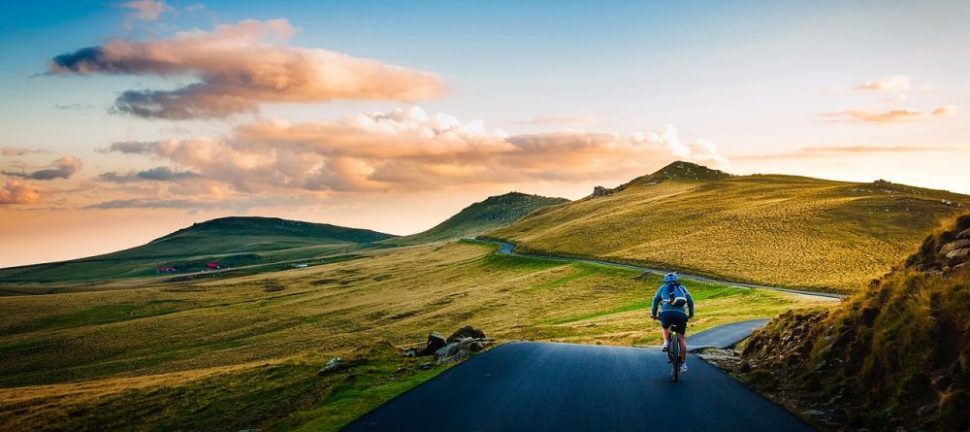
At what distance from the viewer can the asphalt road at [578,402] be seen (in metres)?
12.8

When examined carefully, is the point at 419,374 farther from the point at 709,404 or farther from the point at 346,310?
the point at 346,310

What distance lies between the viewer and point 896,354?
1393cm

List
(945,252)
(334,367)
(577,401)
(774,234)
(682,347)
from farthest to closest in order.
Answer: (774,234) < (334,367) < (682,347) < (945,252) < (577,401)

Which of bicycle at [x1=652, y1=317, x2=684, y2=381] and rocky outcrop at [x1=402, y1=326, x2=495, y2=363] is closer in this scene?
bicycle at [x1=652, y1=317, x2=684, y2=381]

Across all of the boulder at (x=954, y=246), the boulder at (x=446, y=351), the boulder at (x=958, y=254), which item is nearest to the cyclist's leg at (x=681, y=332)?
the boulder at (x=958, y=254)

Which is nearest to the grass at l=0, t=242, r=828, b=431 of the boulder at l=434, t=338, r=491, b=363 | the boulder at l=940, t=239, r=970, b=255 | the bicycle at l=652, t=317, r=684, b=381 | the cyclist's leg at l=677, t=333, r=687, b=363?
the boulder at l=434, t=338, r=491, b=363

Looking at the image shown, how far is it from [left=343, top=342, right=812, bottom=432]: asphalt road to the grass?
2.18 meters

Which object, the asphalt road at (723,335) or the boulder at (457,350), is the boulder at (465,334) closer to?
the boulder at (457,350)

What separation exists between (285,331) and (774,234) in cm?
7099

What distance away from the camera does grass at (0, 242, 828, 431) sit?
Answer: 2784 cm

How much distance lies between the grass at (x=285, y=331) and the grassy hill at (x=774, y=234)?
9541mm

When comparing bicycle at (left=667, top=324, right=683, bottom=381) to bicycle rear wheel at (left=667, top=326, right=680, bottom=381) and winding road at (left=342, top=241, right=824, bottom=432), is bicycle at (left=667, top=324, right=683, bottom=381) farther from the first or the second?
winding road at (left=342, top=241, right=824, bottom=432)

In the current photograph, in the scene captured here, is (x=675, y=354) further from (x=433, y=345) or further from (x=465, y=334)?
(x=465, y=334)

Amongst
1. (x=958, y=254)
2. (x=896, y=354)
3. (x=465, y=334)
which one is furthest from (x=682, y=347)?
(x=465, y=334)
